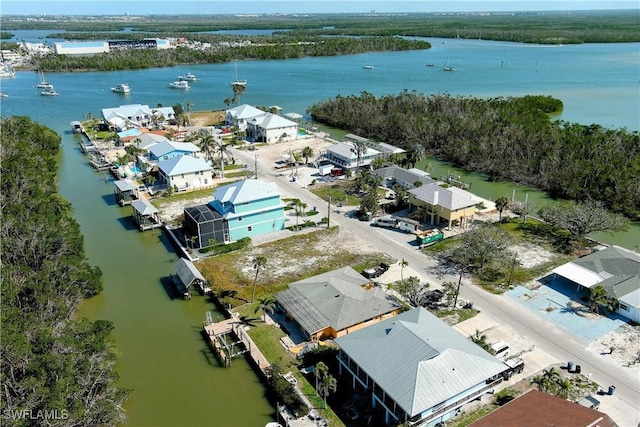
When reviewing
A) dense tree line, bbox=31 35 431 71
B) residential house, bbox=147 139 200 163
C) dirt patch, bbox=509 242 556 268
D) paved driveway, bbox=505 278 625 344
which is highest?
dense tree line, bbox=31 35 431 71

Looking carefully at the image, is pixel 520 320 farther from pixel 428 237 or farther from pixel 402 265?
pixel 428 237

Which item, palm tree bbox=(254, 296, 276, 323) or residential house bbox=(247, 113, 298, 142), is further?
residential house bbox=(247, 113, 298, 142)

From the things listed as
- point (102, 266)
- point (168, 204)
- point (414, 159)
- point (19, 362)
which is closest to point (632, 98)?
point (414, 159)

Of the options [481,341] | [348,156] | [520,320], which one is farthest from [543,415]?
[348,156]

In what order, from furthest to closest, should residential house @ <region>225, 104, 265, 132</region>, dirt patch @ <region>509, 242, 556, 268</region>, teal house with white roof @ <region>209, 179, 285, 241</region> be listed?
1. residential house @ <region>225, 104, 265, 132</region>
2. teal house with white roof @ <region>209, 179, 285, 241</region>
3. dirt patch @ <region>509, 242, 556, 268</region>

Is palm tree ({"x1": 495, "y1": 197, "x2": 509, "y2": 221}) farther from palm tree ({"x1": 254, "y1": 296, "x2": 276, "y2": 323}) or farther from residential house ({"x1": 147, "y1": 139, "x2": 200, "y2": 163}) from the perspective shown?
residential house ({"x1": 147, "y1": 139, "x2": 200, "y2": 163})

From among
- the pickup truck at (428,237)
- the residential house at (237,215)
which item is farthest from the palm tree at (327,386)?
the residential house at (237,215)

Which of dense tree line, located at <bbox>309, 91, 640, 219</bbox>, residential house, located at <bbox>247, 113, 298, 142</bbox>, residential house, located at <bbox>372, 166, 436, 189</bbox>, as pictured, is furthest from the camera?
residential house, located at <bbox>247, 113, 298, 142</bbox>

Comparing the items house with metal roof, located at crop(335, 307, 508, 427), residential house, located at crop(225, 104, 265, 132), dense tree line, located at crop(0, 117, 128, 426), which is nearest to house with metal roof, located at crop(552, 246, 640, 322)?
house with metal roof, located at crop(335, 307, 508, 427)
